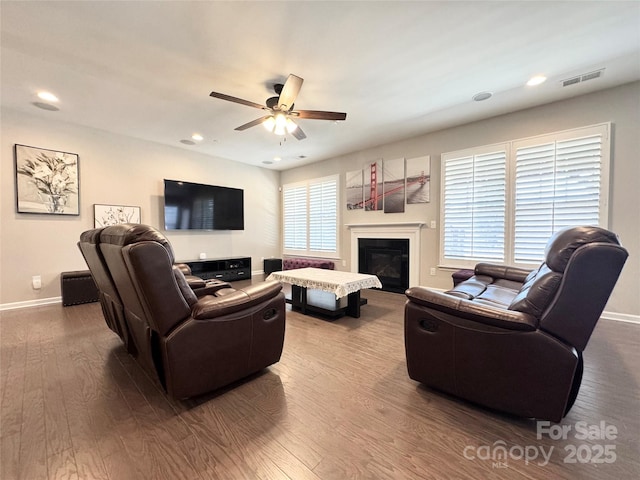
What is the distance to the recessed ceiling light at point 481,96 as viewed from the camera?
3.26m

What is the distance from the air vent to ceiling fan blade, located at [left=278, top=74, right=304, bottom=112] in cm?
312

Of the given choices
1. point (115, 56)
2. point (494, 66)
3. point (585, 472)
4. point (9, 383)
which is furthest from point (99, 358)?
point (494, 66)

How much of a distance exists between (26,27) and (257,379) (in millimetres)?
3482

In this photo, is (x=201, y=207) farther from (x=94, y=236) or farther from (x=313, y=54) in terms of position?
(x=313, y=54)

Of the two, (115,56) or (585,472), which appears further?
(115,56)

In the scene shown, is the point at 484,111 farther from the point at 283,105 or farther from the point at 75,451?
the point at 75,451

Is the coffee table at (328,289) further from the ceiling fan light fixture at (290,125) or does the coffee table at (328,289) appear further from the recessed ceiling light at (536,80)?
the recessed ceiling light at (536,80)

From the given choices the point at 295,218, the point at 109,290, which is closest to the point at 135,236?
the point at 109,290

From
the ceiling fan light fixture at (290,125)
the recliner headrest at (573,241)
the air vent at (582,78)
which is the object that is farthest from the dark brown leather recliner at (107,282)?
the air vent at (582,78)

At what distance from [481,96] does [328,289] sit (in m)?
3.14

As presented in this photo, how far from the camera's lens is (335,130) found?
436 centimetres

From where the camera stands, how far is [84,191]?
14.1ft

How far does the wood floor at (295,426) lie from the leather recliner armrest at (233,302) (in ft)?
1.97

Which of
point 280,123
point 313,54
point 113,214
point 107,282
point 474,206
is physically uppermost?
point 313,54
